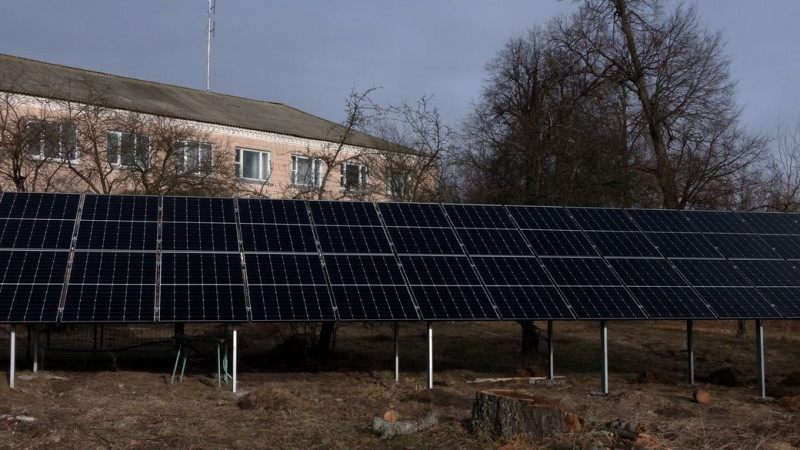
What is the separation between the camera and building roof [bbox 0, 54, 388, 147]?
93.7 feet

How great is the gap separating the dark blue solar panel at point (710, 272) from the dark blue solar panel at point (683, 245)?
10.5 inches

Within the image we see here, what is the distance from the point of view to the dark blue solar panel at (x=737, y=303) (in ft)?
54.4

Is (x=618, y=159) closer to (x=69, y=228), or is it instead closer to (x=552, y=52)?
(x=552, y=52)

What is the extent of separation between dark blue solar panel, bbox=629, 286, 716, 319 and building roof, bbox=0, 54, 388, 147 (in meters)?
17.2

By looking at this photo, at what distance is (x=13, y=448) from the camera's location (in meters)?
10.4

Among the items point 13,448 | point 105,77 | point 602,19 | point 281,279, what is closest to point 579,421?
point 281,279

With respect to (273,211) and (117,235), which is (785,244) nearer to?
(273,211)

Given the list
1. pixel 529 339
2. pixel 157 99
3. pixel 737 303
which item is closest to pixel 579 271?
pixel 737 303

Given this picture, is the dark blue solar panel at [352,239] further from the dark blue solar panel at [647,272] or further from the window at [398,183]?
the window at [398,183]

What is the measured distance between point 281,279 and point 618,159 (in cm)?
1702

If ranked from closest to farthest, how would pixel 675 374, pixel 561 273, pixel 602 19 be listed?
pixel 561 273, pixel 675 374, pixel 602 19

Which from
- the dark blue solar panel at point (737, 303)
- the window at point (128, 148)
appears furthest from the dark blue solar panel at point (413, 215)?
the window at point (128, 148)

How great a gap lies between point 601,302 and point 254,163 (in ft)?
73.1

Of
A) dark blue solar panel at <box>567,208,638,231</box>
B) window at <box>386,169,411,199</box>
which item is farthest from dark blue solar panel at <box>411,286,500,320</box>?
window at <box>386,169,411,199</box>
